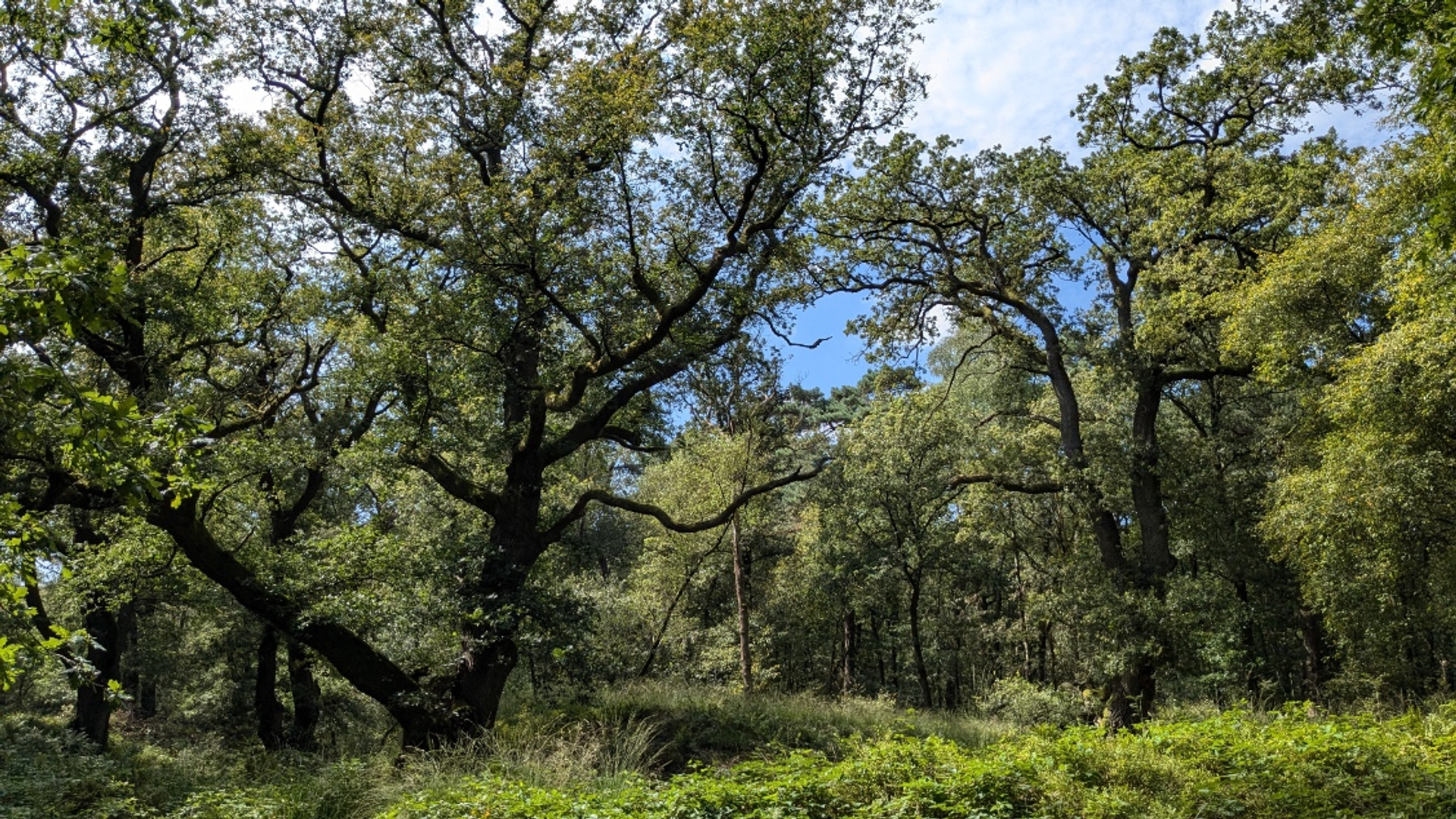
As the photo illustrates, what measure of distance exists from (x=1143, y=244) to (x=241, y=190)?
1571 cm

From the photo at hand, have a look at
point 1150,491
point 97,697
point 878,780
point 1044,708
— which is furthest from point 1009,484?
point 97,697

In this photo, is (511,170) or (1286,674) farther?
(1286,674)

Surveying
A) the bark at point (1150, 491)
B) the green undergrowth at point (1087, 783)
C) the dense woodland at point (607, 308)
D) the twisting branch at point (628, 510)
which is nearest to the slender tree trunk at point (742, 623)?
the dense woodland at point (607, 308)

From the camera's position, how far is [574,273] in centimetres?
1092

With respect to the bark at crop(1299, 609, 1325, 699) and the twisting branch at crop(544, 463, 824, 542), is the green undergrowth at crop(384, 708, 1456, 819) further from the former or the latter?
the bark at crop(1299, 609, 1325, 699)

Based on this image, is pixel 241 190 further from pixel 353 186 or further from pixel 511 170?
pixel 511 170

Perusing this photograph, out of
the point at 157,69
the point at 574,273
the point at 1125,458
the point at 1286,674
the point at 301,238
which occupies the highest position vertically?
the point at 157,69

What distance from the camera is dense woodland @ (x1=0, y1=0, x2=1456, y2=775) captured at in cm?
1061

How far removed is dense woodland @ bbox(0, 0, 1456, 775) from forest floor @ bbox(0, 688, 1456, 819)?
1579mm

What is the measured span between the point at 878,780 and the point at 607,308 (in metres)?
7.49

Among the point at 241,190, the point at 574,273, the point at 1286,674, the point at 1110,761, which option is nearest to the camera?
the point at 1110,761

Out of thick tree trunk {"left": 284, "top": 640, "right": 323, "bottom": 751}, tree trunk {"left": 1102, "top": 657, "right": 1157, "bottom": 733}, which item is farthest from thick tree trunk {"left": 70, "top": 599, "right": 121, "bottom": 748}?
tree trunk {"left": 1102, "top": 657, "right": 1157, "bottom": 733}

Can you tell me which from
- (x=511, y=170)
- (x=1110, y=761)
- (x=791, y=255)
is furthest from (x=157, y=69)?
(x=1110, y=761)

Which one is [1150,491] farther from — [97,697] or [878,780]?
[97,697]
